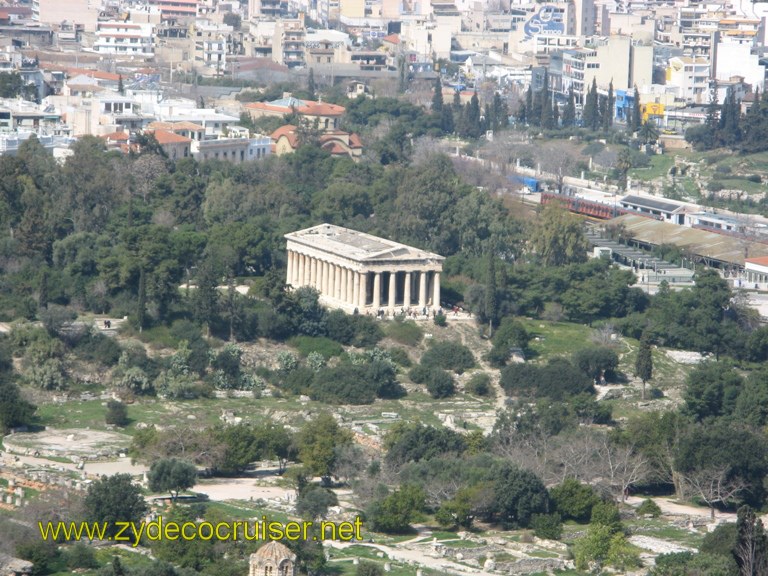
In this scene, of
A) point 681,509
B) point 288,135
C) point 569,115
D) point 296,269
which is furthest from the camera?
point 569,115

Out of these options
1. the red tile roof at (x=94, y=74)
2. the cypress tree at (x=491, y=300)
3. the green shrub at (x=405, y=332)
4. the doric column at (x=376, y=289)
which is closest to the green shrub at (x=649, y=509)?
the green shrub at (x=405, y=332)

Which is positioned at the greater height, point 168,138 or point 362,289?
point 168,138

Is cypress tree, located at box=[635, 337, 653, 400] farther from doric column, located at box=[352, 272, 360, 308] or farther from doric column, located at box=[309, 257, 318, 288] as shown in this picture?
doric column, located at box=[309, 257, 318, 288]

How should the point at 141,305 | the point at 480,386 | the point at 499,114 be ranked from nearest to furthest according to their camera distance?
the point at 480,386
the point at 141,305
the point at 499,114

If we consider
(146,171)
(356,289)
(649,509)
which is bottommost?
(649,509)

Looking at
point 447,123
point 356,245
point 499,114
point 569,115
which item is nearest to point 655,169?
point 569,115

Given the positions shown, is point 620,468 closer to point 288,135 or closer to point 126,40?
point 288,135

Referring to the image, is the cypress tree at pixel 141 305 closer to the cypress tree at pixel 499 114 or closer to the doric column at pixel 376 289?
the doric column at pixel 376 289
